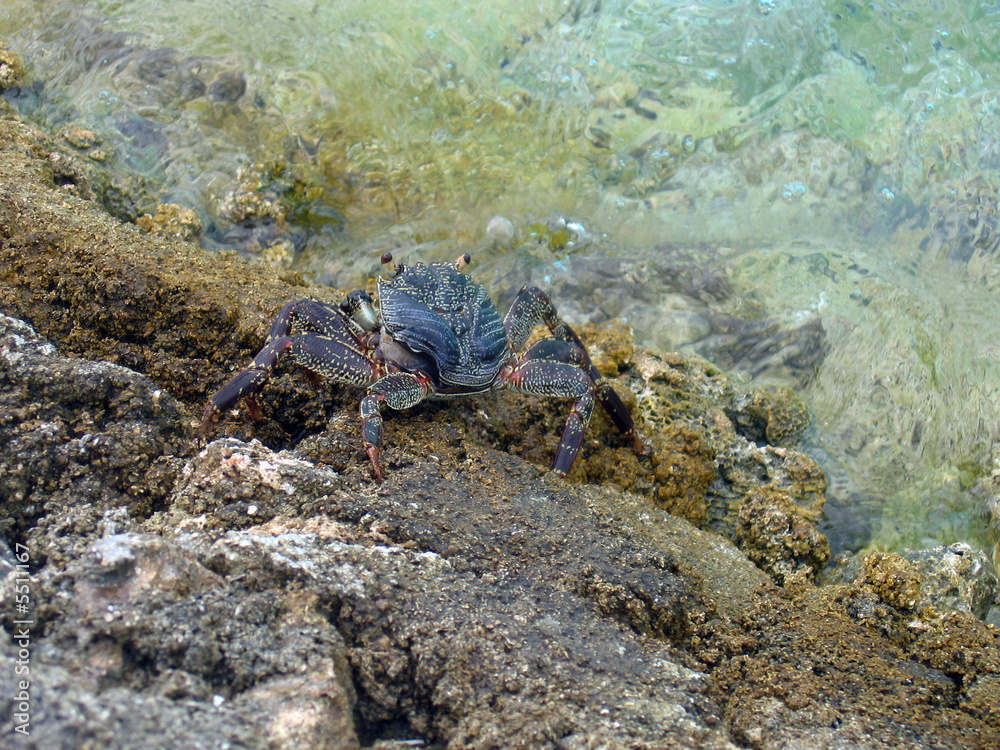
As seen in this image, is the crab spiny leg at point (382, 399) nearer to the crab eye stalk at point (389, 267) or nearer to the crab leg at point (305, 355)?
the crab leg at point (305, 355)

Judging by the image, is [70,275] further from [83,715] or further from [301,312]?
[83,715]

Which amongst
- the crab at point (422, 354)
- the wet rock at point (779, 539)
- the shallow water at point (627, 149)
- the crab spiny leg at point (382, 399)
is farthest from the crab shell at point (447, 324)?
the shallow water at point (627, 149)

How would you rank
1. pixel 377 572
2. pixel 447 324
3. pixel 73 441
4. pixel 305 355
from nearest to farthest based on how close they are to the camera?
pixel 377 572
pixel 73 441
pixel 305 355
pixel 447 324

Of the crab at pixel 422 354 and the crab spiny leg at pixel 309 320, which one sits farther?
the crab spiny leg at pixel 309 320

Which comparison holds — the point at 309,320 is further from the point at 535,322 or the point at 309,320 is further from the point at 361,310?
the point at 535,322

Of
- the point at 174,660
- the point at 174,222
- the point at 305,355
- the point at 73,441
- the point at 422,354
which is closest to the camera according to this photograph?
the point at 174,660

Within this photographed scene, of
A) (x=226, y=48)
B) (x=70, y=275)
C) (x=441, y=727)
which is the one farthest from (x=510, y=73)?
(x=441, y=727)

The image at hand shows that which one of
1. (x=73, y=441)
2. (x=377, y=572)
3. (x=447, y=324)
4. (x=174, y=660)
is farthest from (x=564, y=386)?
(x=174, y=660)
